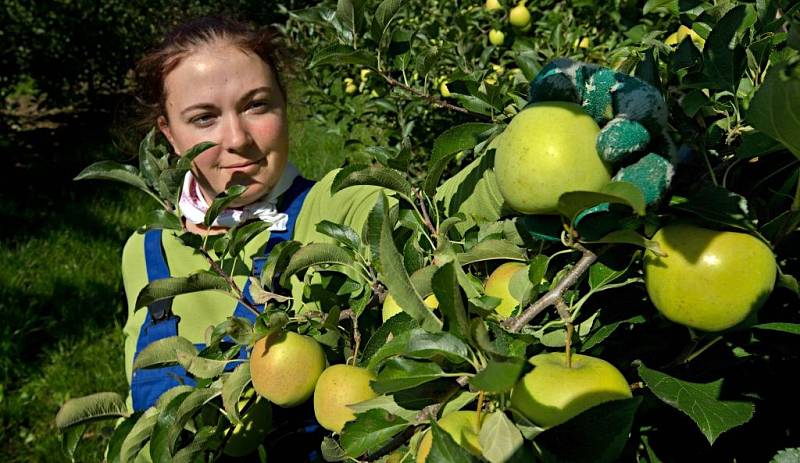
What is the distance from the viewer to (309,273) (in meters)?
1.00

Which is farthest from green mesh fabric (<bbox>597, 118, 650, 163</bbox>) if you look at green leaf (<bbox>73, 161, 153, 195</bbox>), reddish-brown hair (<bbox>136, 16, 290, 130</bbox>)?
reddish-brown hair (<bbox>136, 16, 290, 130</bbox>)

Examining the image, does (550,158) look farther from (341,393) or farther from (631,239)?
(341,393)

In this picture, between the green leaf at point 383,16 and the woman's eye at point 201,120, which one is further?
the woman's eye at point 201,120

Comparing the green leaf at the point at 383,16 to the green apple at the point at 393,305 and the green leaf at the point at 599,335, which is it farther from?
A: the green leaf at the point at 599,335

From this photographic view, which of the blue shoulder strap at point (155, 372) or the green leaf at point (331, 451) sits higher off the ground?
the green leaf at point (331, 451)

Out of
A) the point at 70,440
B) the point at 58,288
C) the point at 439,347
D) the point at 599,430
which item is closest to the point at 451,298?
the point at 439,347

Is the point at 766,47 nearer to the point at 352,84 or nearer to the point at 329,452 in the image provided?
the point at 329,452

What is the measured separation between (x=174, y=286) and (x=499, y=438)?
0.53 meters

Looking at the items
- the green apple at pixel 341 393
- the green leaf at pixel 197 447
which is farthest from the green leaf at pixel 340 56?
the green leaf at pixel 197 447

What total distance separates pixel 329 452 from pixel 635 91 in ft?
1.59

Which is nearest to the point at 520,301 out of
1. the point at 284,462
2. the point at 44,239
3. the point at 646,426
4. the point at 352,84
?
the point at 646,426

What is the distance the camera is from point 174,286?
0.86m

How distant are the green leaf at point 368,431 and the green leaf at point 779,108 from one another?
1.27 ft

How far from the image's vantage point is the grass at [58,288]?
2191mm
